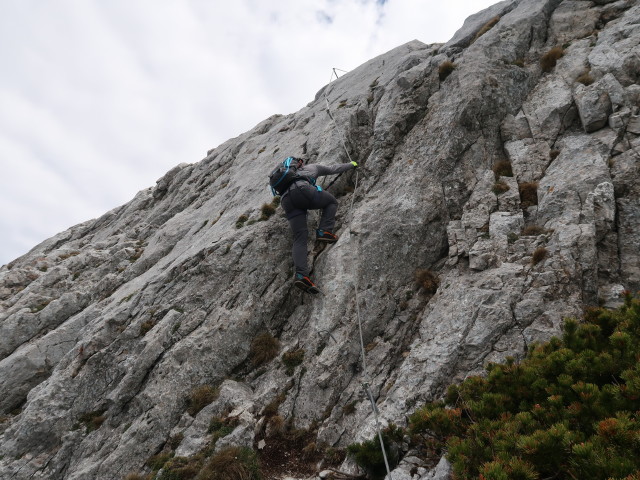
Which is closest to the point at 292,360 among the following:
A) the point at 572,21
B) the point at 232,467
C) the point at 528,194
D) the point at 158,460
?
the point at 232,467

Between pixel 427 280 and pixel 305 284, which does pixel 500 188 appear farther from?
pixel 305 284

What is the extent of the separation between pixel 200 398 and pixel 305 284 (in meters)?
5.39

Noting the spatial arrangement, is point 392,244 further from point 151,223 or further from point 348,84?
point 151,223

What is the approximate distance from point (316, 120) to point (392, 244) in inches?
544

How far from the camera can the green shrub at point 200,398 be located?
12.5 metres

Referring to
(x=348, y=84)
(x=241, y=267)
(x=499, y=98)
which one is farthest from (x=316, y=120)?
(x=241, y=267)

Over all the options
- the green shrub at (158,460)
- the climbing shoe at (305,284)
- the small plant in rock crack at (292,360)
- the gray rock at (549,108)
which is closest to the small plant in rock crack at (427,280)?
the climbing shoe at (305,284)

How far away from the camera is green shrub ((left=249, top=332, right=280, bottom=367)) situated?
1367 cm

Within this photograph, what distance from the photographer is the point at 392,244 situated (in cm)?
1448

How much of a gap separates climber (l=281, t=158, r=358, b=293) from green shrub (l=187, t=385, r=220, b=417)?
15.9 feet

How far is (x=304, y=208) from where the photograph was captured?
15672 mm

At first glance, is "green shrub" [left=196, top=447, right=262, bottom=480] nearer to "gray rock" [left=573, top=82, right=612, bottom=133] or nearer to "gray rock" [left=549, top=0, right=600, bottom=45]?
"gray rock" [left=573, top=82, right=612, bottom=133]

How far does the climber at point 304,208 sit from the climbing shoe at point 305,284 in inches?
1.5

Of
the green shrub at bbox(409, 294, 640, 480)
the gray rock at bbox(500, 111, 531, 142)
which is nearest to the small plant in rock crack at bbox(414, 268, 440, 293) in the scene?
the green shrub at bbox(409, 294, 640, 480)
